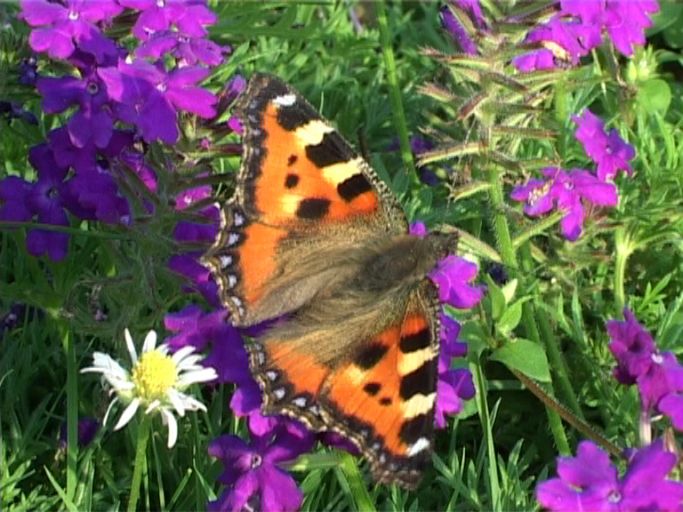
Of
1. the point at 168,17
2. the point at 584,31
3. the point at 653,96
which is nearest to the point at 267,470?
the point at 168,17

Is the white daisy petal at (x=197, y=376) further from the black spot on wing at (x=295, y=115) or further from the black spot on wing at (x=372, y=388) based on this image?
the black spot on wing at (x=295, y=115)

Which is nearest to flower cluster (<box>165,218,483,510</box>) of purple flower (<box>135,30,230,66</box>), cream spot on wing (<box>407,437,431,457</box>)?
cream spot on wing (<box>407,437,431,457</box>)

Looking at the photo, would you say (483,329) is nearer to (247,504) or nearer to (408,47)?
(247,504)

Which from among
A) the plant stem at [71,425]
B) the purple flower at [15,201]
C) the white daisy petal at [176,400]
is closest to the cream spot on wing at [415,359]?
the white daisy petal at [176,400]

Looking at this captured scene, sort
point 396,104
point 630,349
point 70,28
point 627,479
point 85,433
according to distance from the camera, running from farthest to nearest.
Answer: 1. point 396,104
2. point 85,433
3. point 70,28
4. point 630,349
5. point 627,479

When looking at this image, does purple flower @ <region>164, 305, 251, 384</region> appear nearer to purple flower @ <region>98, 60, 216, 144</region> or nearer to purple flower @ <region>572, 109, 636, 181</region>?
purple flower @ <region>98, 60, 216, 144</region>

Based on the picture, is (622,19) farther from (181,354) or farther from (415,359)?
(181,354)
